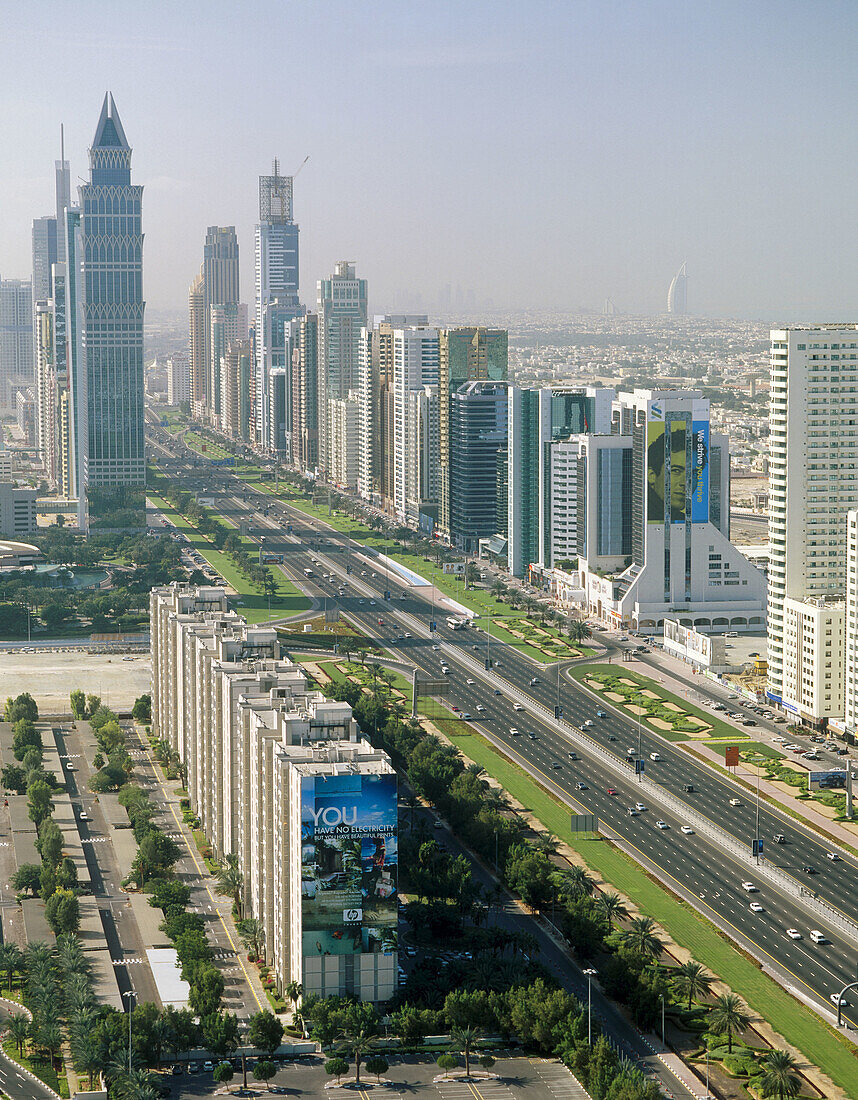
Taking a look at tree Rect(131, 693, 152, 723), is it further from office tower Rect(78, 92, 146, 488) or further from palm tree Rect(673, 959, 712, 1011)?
office tower Rect(78, 92, 146, 488)

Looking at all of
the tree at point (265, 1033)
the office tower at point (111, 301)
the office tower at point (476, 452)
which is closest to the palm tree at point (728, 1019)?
the tree at point (265, 1033)

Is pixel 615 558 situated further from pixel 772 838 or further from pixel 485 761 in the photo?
pixel 772 838

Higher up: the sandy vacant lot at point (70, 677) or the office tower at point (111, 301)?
the office tower at point (111, 301)

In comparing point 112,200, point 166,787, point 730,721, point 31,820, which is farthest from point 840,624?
point 112,200

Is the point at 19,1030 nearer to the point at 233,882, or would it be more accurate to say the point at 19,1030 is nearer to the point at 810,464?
the point at 233,882

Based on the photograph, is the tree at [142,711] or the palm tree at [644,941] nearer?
the palm tree at [644,941]

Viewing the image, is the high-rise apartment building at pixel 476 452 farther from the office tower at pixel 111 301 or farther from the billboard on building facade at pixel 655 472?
the office tower at pixel 111 301
